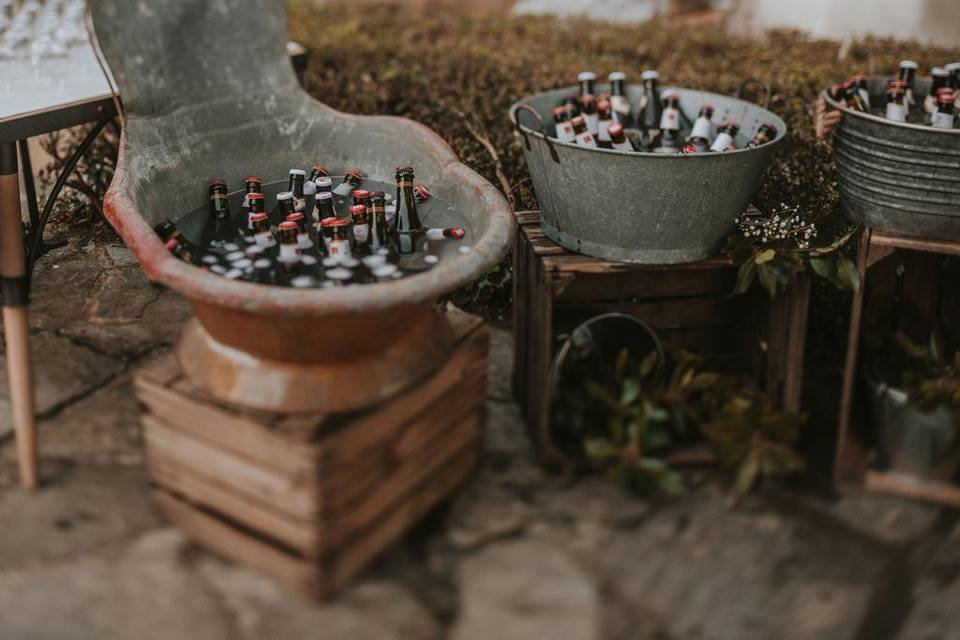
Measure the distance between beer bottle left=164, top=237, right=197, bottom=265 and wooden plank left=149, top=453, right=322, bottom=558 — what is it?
522mm

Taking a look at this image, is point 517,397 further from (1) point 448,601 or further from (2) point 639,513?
(1) point 448,601

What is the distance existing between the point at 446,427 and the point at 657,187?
897 mm

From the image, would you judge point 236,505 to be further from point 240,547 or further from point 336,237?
point 336,237

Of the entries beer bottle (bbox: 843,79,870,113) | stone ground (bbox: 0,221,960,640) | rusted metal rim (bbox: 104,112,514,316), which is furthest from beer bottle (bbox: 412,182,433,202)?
beer bottle (bbox: 843,79,870,113)

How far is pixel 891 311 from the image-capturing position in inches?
130

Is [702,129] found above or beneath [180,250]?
above

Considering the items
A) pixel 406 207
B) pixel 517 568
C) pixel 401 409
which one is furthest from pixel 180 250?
pixel 517 568

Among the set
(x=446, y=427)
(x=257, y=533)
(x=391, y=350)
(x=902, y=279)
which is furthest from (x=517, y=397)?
(x=902, y=279)

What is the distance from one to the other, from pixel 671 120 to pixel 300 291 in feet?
5.84

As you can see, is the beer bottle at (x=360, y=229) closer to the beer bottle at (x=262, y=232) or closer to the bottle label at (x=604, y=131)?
the beer bottle at (x=262, y=232)

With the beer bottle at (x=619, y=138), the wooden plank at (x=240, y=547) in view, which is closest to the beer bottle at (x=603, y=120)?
the beer bottle at (x=619, y=138)

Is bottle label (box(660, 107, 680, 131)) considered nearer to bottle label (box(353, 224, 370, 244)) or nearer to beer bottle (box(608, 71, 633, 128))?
beer bottle (box(608, 71, 633, 128))

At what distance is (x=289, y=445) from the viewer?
218 centimetres

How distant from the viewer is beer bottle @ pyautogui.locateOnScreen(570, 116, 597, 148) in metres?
3.16
